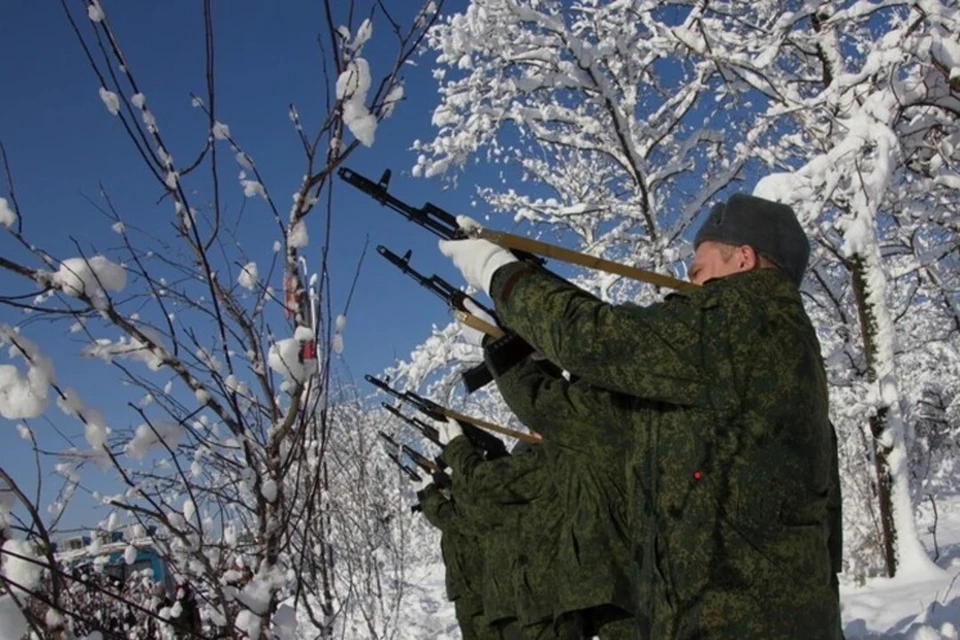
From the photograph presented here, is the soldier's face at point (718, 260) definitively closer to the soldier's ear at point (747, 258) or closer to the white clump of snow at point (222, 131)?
the soldier's ear at point (747, 258)

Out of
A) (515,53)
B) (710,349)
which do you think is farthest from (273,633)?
(515,53)

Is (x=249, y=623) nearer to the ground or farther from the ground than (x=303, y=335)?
nearer to the ground

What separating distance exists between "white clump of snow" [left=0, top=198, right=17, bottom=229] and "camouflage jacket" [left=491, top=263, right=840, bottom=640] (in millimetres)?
1010

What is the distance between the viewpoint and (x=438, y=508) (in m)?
6.03

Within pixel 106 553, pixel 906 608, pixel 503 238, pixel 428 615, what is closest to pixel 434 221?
pixel 503 238

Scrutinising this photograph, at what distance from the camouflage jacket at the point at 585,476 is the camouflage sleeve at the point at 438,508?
2.93m

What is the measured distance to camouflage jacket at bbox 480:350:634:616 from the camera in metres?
A: 2.70

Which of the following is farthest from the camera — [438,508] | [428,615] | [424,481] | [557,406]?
[428,615]

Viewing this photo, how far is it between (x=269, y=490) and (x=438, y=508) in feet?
14.1

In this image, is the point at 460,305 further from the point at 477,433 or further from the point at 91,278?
the point at 477,433

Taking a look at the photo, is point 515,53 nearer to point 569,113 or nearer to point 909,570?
point 569,113

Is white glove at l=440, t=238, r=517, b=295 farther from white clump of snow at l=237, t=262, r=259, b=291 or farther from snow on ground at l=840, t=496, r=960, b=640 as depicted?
snow on ground at l=840, t=496, r=960, b=640

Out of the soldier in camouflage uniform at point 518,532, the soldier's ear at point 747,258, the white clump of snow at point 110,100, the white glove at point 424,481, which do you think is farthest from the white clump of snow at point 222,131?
the white glove at point 424,481

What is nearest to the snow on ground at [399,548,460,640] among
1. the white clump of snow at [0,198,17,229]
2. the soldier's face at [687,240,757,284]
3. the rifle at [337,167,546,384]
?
the rifle at [337,167,546,384]
